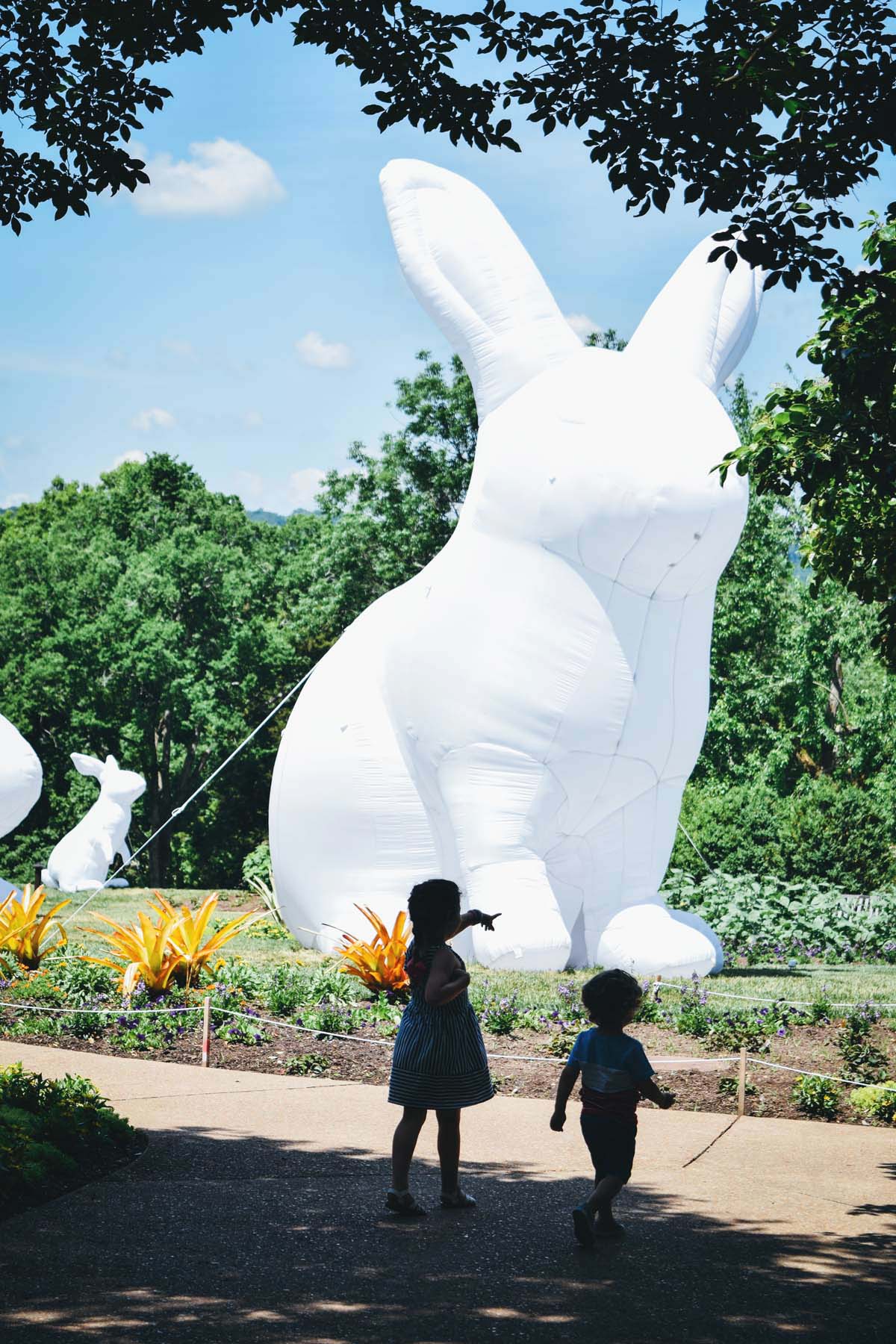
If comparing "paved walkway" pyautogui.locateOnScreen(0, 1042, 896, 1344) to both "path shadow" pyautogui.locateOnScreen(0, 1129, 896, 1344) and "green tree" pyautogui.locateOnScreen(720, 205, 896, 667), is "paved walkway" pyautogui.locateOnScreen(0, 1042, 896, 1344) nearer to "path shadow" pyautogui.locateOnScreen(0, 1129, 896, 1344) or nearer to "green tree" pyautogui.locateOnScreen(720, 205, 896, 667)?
"path shadow" pyautogui.locateOnScreen(0, 1129, 896, 1344)

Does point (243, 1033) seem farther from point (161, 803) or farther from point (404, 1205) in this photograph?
point (161, 803)

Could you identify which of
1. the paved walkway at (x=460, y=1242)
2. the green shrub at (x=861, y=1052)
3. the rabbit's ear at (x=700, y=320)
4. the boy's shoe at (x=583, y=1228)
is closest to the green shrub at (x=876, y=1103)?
the paved walkway at (x=460, y=1242)

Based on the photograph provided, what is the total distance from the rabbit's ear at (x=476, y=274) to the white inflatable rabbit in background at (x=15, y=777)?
249 inches

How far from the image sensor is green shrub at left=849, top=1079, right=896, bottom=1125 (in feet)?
21.1

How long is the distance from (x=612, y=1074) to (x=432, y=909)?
797 mm

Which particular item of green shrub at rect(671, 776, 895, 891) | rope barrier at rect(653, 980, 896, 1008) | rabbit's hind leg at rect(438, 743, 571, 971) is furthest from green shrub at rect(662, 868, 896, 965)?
rabbit's hind leg at rect(438, 743, 571, 971)

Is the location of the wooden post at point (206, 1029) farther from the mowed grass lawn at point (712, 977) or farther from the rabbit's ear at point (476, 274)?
the rabbit's ear at point (476, 274)

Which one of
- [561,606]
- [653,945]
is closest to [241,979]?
[653,945]

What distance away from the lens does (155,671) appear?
2792cm

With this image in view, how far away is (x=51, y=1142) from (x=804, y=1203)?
2.80 metres

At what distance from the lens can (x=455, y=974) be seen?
4664 millimetres

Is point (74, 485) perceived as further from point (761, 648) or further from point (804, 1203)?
point (804, 1203)

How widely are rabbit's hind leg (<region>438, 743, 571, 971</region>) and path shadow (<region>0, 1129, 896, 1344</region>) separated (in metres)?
4.44

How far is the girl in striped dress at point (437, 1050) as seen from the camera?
4609mm
